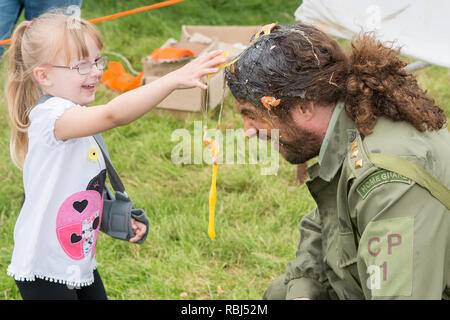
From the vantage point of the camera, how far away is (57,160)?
197 cm

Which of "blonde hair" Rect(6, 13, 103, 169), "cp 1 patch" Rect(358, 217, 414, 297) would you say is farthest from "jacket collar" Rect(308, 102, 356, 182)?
"blonde hair" Rect(6, 13, 103, 169)

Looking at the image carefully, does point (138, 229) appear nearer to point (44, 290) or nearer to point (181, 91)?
point (44, 290)

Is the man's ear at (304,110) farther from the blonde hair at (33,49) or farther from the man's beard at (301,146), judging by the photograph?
the blonde hair at (33,49)

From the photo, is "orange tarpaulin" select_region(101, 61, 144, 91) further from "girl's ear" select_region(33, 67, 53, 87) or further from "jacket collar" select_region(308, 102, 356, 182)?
"jacket collar" select_region(308, 102, 356, 182)

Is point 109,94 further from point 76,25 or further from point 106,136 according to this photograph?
point 76,25

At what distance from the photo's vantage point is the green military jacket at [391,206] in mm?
1579

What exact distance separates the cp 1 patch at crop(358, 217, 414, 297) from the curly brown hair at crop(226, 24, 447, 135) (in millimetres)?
314

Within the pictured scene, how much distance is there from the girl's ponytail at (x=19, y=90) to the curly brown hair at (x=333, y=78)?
755 mm

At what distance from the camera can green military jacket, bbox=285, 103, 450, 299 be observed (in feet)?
5.18

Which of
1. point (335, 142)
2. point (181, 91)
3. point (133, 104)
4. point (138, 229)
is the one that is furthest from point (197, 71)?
point (181, 91)

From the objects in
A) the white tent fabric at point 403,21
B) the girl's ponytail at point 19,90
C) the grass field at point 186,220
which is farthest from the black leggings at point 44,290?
the white tent fabric at point 403,21

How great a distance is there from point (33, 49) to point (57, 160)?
387 mm
